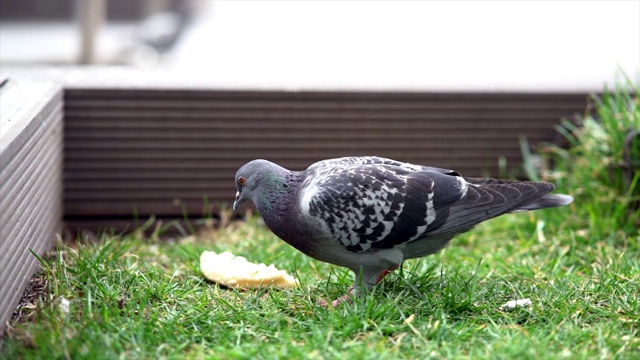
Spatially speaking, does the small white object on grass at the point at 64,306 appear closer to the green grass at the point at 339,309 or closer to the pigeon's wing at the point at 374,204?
the green grass at the point at 339,309

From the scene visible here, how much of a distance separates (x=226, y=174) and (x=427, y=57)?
554cm

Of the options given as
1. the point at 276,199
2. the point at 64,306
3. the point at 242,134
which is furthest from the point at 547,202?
the point at 242,134

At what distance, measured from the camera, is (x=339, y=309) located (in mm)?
3873

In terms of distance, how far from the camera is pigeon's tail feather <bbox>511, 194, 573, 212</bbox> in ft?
13.9

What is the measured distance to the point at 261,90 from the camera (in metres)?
5.95

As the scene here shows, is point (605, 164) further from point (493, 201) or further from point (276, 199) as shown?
point (276, 199)

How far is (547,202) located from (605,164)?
1.65 metres

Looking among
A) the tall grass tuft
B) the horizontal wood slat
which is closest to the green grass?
the tall grass tuft

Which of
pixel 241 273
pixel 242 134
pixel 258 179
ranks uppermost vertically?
pixel 258 179

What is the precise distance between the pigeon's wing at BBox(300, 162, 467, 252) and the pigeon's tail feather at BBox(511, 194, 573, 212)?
39 cm

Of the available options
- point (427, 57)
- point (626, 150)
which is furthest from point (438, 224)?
point (427, 57)

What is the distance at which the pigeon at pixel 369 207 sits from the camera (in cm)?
391

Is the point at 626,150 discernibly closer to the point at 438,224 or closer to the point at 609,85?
the point at 609,85

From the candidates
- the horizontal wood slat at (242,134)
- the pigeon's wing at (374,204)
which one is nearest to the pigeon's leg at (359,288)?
the pigeon's wing at (374,204)
